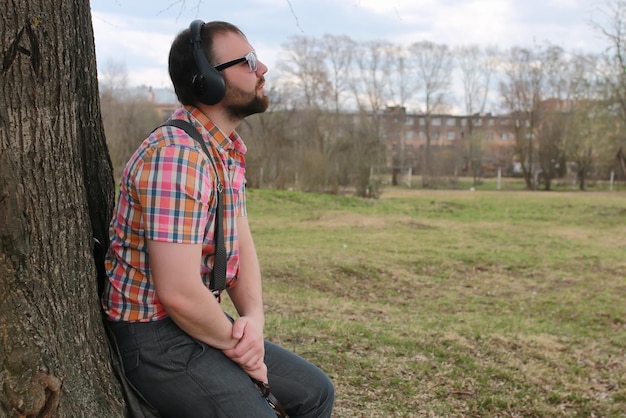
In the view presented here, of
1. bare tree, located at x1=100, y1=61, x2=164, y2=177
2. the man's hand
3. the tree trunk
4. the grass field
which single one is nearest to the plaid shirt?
the tree trunk

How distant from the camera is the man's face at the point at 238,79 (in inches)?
84.8

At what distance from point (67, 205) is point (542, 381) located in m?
3.95

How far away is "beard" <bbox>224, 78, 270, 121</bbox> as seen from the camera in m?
2.18

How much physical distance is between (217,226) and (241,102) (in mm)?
474

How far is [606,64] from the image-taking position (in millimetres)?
26781

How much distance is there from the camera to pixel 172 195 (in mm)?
1858

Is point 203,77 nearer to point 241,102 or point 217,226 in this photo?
point 241,102

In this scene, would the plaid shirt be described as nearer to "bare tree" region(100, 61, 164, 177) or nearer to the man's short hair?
the man's short hair

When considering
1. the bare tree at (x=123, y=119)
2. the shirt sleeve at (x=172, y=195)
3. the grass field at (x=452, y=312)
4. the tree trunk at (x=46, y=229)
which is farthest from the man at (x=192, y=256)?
the bare tree at (x=123, y=119)

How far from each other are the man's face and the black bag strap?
0.58ft

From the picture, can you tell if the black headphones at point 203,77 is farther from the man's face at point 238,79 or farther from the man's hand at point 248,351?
the man's hand at point 248,351

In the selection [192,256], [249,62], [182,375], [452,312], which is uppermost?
[249,62]

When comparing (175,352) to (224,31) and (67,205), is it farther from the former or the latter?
Answer: (224,31)

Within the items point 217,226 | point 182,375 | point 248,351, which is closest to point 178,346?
point 182,375
